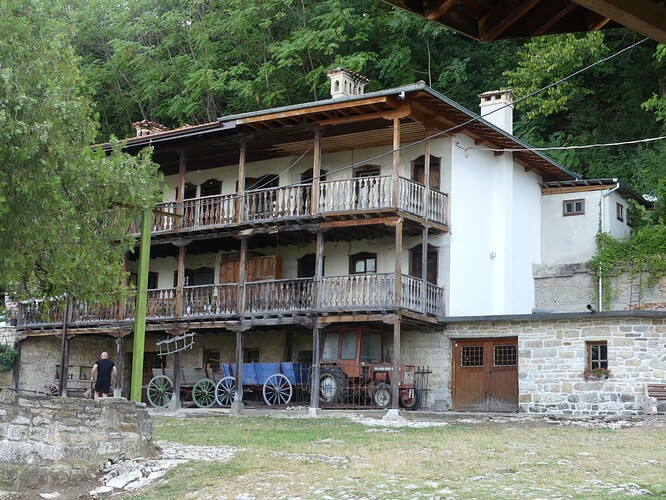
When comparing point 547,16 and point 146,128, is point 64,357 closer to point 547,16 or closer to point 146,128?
point 146,128

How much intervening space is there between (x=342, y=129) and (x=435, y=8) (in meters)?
21.5

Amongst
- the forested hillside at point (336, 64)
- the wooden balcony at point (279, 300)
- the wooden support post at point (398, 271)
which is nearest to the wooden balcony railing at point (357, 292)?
the wooden balcony at point (279, 300)

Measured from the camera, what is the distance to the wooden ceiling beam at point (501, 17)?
5066 mm

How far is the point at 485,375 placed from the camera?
2550cm

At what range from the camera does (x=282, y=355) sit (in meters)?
28.9

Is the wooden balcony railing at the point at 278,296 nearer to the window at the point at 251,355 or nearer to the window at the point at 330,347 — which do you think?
the window at the point at 330,347

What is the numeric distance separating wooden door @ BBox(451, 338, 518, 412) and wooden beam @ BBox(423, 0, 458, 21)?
2061 centimetres

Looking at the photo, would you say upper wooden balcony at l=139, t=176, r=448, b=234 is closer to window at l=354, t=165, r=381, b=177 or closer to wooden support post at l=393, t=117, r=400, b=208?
wooden support post at l=393, t=117, r=400, b=208

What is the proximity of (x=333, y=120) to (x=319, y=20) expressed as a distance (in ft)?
47.8

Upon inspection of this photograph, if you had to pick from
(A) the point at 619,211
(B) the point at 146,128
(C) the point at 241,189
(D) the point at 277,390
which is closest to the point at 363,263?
(C) the point at 241,189

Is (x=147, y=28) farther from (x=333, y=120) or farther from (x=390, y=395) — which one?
(x=390, y=395)

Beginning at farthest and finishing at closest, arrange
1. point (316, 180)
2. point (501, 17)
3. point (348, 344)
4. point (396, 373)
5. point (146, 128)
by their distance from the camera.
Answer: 1. point (146, 128)
2. point (348, 344)
3. point (316, 180)
4. point (396, 373)
5. point (501, 17)

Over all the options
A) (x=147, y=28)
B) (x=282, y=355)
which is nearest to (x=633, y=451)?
(x=282, y=355)

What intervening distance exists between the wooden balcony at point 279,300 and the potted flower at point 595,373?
444 cm
